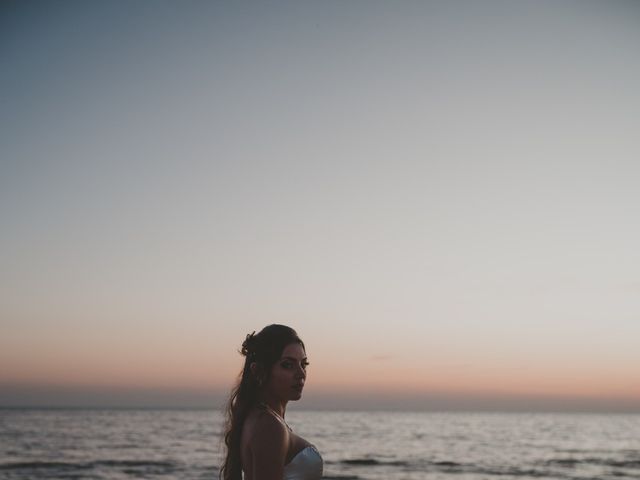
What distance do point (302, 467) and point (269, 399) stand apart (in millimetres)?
391

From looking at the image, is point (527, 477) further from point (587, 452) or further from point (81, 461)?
point (81, 461)

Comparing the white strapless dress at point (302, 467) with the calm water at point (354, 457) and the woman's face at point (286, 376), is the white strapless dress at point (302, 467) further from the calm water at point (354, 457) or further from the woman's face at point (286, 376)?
the calm water at point (354, 457)

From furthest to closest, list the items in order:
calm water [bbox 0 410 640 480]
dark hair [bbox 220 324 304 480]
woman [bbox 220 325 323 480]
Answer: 1. calm water [bbox 0 410 640 480]
2. dark hair [bbox 220 324 304 480]
3. woman [bbox 220 325 323 480]

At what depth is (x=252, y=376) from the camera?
344cm

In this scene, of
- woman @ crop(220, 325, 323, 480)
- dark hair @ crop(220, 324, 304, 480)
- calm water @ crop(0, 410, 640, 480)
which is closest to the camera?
woman @ crop(220, 325, 323, 480)

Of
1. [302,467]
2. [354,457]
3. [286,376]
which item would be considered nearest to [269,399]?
[286,376]

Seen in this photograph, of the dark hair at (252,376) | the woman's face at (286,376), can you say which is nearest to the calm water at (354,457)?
the dark hair at (252,376)

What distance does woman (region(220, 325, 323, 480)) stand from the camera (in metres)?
3.20

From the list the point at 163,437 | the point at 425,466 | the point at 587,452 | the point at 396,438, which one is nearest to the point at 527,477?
the point at 425,466

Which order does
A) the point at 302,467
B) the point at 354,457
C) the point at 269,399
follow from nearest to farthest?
the point at 302,467, the point at 269,399, the point at 354,457

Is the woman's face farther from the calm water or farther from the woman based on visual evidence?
the calm water

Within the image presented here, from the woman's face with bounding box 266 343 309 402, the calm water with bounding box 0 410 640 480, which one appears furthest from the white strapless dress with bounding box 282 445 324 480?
the calm water with bounding box 0 410 640 480

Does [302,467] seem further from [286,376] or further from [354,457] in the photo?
[354,457]

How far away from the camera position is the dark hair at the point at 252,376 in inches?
132
